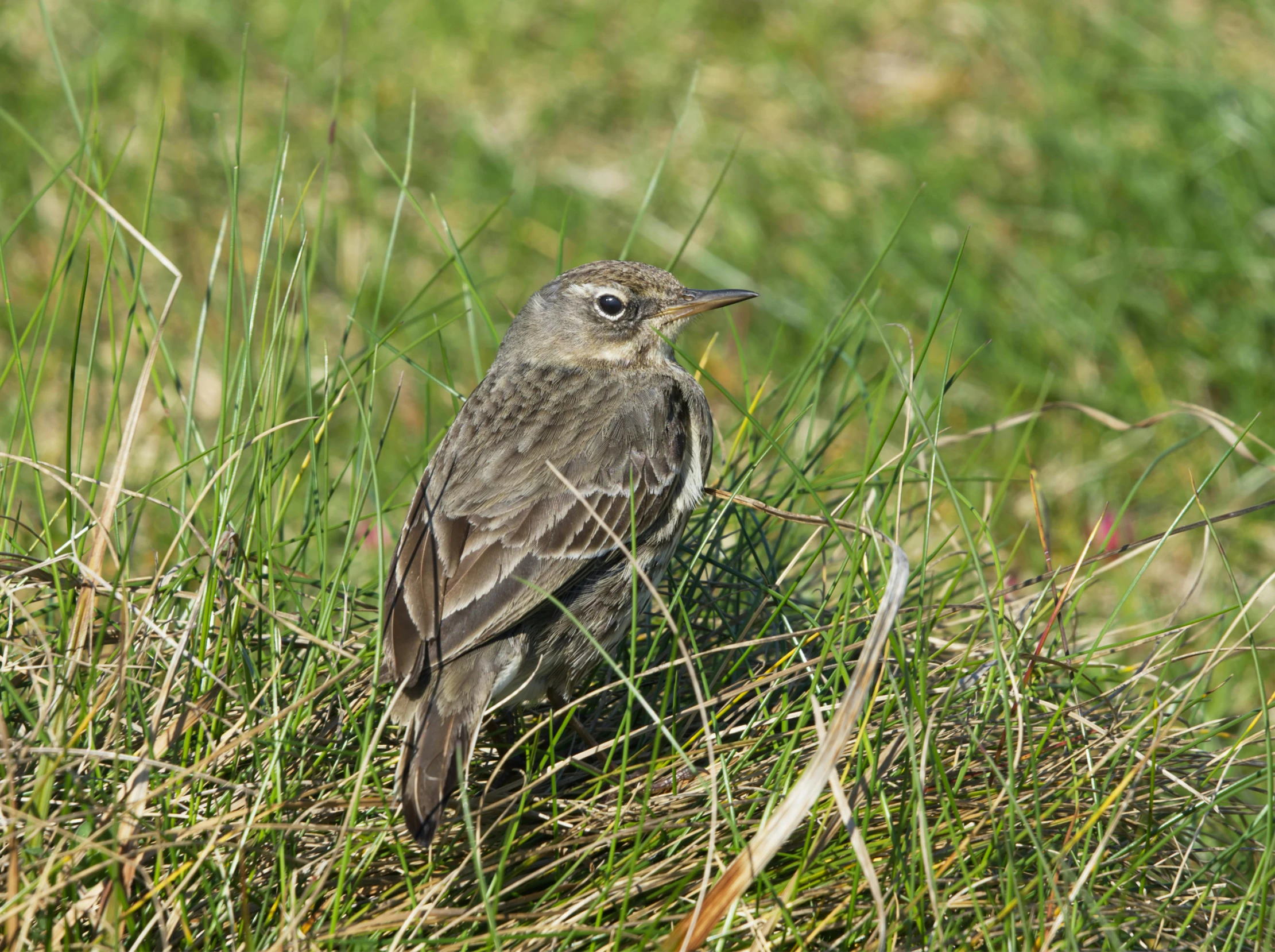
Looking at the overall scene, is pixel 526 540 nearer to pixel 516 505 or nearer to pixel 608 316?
pixel 516 505

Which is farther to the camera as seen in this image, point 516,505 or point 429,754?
point 516,505

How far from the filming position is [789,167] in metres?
8.87

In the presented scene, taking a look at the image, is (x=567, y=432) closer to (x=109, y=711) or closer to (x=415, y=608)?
(x=415, y=608)

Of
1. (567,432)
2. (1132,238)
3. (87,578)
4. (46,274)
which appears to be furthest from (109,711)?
(1132,238)

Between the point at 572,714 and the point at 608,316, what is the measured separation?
1946 mm

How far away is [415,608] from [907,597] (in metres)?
1.75

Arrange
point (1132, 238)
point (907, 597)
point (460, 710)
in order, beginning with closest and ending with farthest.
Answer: point (460, 710)
point (907, 597)
point (1132, 238)

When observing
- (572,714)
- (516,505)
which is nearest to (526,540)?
(516,505)

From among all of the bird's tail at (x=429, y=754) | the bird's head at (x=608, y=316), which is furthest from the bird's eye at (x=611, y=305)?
the bird's tail at (x=429, y=754)

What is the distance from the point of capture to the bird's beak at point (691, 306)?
16.8 feet

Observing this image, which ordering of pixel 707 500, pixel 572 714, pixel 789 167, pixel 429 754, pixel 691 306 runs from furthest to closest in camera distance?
pixel 789 167 → pixel 691 306 → pixel 707 500 → pixel 572 714 → pixel 429 754

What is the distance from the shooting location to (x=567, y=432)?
4488mm

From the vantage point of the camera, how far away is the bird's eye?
17.0ft

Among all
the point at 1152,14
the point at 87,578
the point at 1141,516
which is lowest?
the point at 1141,516
